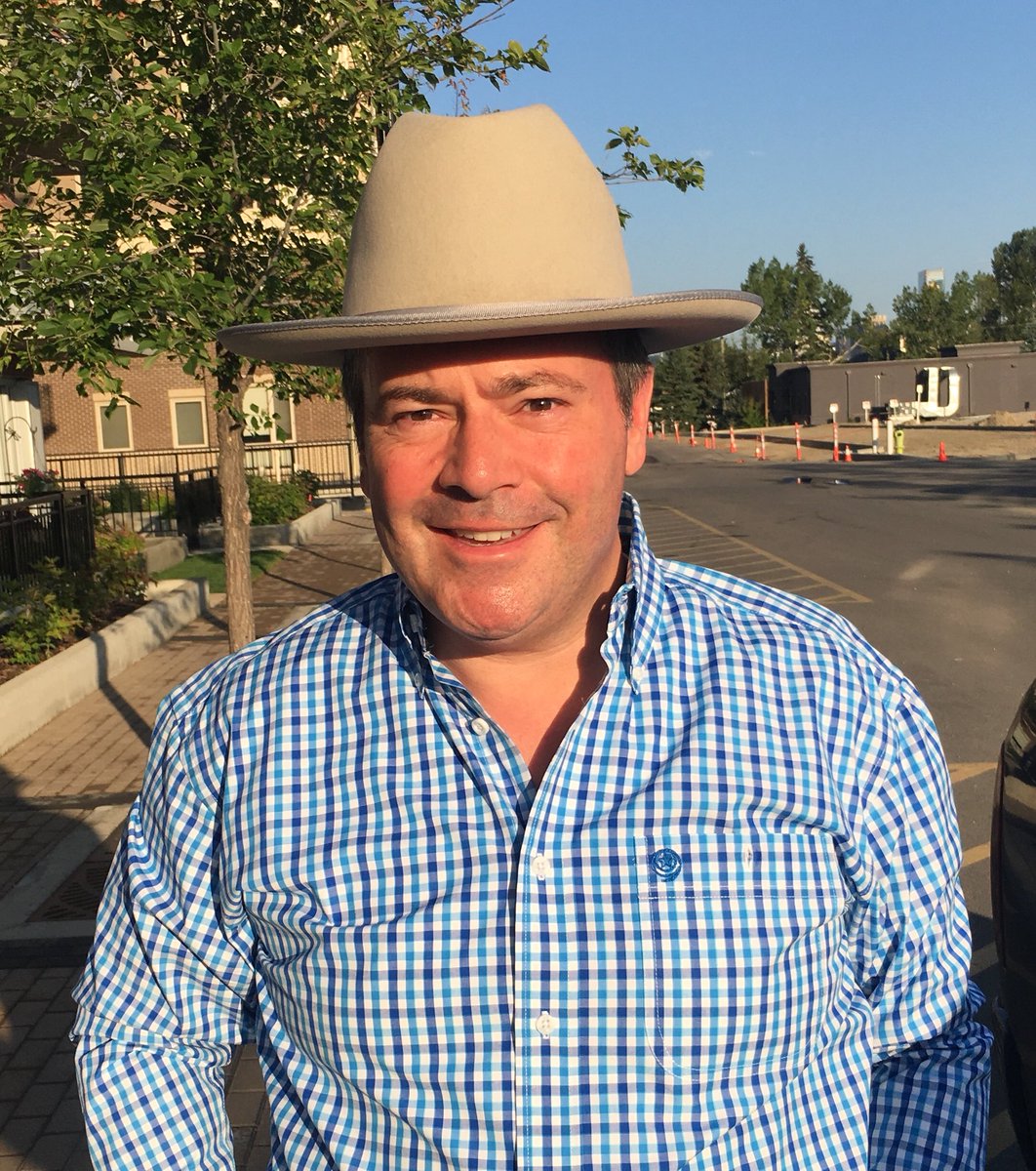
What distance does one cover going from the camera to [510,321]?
1.52 m

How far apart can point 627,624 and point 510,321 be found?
0.43m

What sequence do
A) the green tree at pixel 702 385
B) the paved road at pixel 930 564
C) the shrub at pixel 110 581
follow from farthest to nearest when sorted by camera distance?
the green tree at pixel 702 385, the shrub at pixel 110 581, the paved road at pixel 930 564

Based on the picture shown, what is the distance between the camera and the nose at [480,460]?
159 centimetres

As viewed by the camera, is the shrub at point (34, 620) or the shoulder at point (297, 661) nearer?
the shoulder at point (297, 661)

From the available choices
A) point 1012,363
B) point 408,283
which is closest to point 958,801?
point 408,283

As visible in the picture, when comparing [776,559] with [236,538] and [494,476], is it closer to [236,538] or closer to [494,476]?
[236,538]

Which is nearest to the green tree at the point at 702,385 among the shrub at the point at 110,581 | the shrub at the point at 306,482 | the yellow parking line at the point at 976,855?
the shrub at the point at 306,482

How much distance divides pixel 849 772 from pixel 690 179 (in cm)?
606

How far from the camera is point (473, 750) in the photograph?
1604 millimetres

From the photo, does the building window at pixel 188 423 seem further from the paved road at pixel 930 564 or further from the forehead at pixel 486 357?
the forehead at pixel 486 357

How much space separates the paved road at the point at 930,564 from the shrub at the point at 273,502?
6118 millimetres

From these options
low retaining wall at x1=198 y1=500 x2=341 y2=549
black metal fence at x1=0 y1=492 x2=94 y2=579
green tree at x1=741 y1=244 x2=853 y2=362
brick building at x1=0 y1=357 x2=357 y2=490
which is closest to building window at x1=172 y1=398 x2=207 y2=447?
brick building at x1=0 y1=357 x2=357 y2=490

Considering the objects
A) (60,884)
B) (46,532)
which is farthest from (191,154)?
(46,532)

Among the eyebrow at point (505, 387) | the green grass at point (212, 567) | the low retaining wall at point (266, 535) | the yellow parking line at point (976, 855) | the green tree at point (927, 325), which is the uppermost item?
the green tree at point (927, 325)
